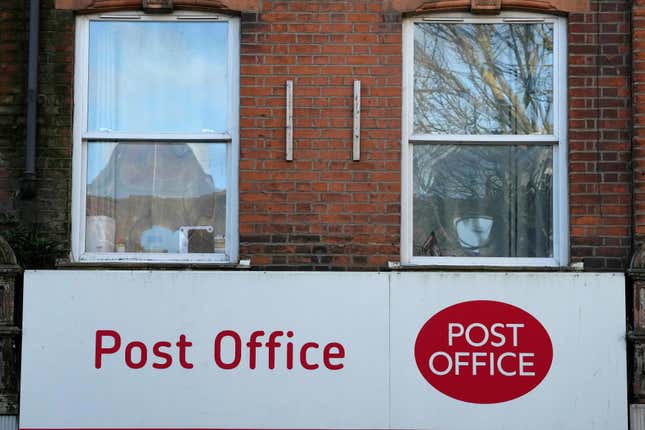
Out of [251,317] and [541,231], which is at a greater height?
[541,231]

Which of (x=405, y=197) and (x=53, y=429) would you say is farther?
(x=405, y=197)

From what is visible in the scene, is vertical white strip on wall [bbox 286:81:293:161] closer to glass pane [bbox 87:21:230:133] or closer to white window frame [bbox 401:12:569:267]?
glass pane [bbox 87:21:230:133]

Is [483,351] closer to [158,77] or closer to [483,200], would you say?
[483,200]

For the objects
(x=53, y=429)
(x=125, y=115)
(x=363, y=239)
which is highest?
(x=125, y=115)

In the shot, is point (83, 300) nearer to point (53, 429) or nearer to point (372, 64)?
point (53, 429)

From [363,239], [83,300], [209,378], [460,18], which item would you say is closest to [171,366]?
[209,378]

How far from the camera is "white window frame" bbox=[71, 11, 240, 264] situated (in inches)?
311

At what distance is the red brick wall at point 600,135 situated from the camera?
7758 millimetres

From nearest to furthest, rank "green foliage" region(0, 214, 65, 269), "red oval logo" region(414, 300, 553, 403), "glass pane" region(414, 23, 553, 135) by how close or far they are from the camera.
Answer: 1. "red oval logo" region(414, 300, 553, 403)
2. "green foliage" region(0, 214, 65, 269)
3. "glass pane" region(414, 23, 553, 135)

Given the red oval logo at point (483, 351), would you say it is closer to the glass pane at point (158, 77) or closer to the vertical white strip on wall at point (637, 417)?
the vertical white strip on wall at point (637, 417)

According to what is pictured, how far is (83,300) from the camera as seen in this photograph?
291 inches

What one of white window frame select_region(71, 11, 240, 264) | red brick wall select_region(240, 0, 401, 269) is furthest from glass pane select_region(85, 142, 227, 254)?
red brick wall select_region(240, 0, 401, 269)

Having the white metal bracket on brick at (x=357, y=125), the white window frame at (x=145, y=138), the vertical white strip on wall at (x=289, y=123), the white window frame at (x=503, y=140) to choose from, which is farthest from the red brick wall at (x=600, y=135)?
the white window frame at (x=145, y=138)

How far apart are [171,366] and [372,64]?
2.66m
